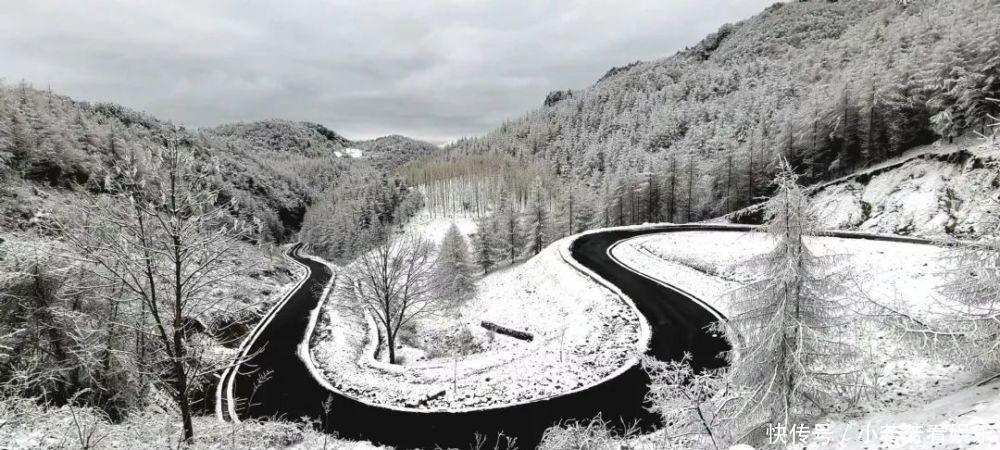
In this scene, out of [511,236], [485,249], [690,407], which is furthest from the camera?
[511,236]

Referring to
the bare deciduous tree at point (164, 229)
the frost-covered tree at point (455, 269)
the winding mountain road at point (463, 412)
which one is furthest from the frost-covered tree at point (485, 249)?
the bare deciduous tree at point (164, 229)

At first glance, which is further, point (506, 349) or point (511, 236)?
point (511, 236)

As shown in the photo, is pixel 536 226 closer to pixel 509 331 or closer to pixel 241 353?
pixel 509 331

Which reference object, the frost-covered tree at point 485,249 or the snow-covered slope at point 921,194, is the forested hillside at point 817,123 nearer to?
the snow-covered slope at point 921,194

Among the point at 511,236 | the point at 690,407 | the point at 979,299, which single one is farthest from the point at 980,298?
the point at 511,236

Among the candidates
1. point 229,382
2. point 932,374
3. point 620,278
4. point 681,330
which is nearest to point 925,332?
point 932,374

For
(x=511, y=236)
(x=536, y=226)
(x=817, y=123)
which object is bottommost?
(x=511, y=236)

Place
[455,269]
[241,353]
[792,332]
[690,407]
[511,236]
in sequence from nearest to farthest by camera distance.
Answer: [690,407] < [792,332] < [241,353] < [455,269] < [511,236]

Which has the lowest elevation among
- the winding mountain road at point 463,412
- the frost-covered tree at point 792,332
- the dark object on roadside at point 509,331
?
the dark object on roadside at point 509,331
